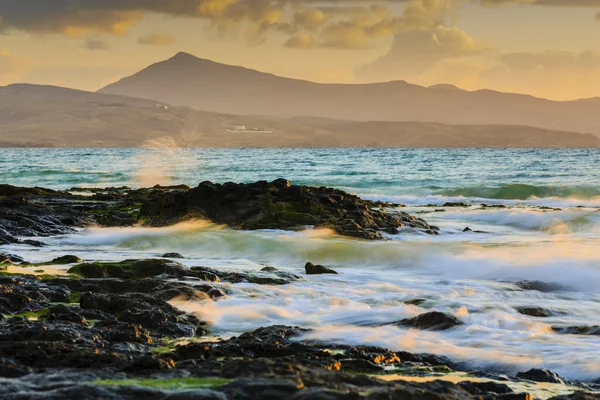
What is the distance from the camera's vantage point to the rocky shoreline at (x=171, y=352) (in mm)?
5730

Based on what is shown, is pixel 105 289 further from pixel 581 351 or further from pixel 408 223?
pixel 408 223

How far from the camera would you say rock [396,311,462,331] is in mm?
9039

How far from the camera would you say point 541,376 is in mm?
7086

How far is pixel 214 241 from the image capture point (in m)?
18.4

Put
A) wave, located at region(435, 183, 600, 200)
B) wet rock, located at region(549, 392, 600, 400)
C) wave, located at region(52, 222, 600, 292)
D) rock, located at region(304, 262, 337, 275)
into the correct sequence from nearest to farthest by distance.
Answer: wet rock, located at region(549, 392, 600, 400)
rock, located at region(304, 262, 337, 275)
wave, located at region(52, 222, 600, 292)
wave, located at region(435, 183, 600, 200)

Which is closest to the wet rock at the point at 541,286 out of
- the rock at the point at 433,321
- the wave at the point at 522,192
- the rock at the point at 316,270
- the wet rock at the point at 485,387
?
the rock at the point at 316,270

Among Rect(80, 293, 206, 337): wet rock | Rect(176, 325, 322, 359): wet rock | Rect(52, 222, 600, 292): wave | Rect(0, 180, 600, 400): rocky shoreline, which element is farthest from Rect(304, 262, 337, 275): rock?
Rect(176, 325, 322, 359): wet rock

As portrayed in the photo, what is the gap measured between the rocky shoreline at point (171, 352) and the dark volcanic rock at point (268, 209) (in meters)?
5.39

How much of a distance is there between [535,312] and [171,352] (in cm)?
515

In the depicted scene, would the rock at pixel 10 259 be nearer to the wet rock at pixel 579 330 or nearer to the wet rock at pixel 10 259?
the wet rock at pixel 10 259

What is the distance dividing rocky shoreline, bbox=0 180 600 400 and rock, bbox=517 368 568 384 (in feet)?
0.03

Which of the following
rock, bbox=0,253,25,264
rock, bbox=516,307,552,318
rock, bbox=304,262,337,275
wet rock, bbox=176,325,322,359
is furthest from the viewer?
rock, bbox=304,262,337,275

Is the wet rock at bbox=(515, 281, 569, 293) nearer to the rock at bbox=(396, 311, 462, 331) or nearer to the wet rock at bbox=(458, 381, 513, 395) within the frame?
the rock at bbox=(396, 311, 462, 331)

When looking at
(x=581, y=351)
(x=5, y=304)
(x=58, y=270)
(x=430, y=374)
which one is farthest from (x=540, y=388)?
(x=58, y=270)
